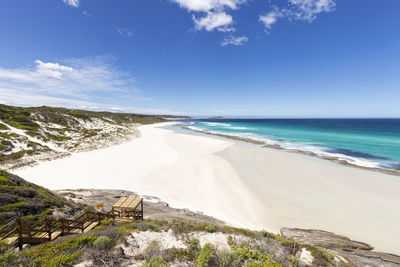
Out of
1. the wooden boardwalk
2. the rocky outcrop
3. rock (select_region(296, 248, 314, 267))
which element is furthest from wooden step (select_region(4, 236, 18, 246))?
the rocky outcrop

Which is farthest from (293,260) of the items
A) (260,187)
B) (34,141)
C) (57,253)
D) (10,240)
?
(34,141)

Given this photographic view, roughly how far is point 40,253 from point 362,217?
17959 mm

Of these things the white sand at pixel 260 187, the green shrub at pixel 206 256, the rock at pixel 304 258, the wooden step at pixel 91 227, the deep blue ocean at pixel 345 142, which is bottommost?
the white sand at pixel 260 187

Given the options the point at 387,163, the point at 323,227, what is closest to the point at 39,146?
the point at 323,227

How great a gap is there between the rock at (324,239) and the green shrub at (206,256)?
5.82 meters

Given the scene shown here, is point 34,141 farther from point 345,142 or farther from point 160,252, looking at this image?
point 345,142

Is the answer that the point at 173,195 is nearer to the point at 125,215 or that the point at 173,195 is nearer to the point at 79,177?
the point at 125,215

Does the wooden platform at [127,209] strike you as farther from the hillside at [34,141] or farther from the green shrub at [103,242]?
the hillside at [34,141]

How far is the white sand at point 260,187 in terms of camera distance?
34.8 feet

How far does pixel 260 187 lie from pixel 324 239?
671cm

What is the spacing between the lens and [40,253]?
456cm

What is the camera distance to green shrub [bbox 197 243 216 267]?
493cm

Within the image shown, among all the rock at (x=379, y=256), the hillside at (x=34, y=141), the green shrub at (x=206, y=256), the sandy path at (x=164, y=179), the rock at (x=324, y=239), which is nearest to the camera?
the green shrub at (x=206, y=256)

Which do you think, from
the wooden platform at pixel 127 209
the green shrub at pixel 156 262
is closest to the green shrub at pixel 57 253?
the green shrub at pixel 156 262
